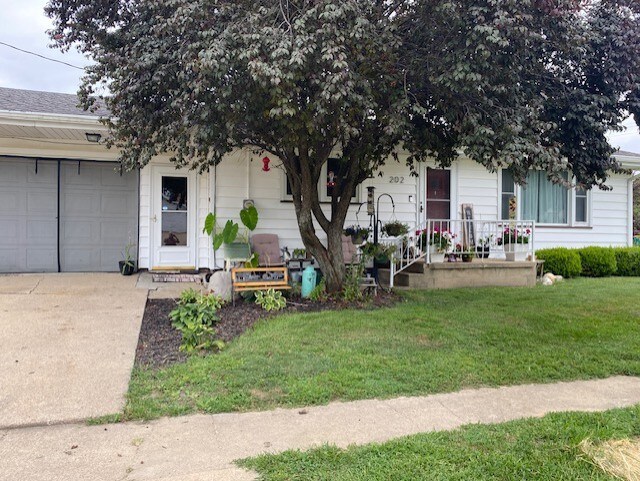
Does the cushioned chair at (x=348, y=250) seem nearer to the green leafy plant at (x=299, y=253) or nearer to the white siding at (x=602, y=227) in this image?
the green leafy plant at (x=299, y=253)

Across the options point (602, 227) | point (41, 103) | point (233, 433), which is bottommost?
point (233, 433)

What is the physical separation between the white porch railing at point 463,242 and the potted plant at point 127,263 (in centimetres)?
472

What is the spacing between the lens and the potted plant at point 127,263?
8336mm

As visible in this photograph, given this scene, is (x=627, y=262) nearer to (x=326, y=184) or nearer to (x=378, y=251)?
(x=378, y=251)

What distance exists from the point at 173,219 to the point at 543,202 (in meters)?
8.56

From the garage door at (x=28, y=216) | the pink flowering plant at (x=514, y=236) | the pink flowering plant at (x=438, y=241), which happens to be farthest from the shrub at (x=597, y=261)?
the garage door at (x=28, y=216)

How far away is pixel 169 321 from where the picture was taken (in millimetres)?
5500

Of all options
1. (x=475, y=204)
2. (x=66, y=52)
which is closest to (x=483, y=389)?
(x=66, y=52)

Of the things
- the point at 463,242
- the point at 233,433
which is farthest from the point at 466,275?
the point at 233,433

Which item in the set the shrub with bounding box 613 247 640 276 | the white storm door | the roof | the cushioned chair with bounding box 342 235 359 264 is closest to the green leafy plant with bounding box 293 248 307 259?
the cushioned chair with bounding box 342 235 359 264

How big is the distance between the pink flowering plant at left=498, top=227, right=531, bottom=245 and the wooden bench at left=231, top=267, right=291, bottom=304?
16.4ft

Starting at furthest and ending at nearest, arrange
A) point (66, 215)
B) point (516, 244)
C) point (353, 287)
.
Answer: point (516, 244) < point (66, 215) < point (353, 287)

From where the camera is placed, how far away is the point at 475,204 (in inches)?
413

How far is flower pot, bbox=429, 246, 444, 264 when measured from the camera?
27.1 ft
